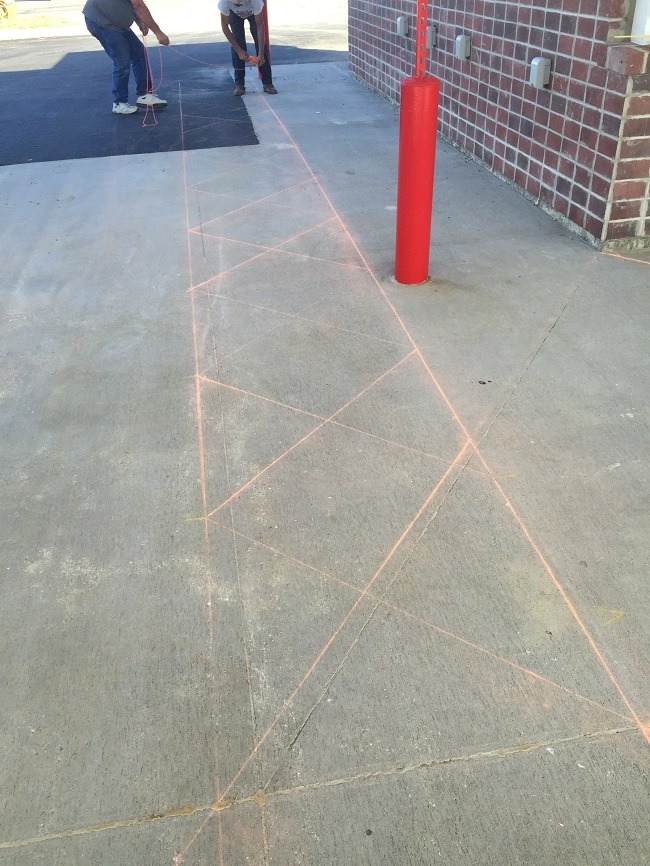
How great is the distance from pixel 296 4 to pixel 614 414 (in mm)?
25658

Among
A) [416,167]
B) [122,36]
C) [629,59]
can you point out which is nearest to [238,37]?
[122,36]

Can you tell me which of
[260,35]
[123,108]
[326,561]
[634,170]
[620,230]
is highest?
[260,35]

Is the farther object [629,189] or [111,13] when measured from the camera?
[111,13]

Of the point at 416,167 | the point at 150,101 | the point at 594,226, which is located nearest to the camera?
the point at 416,167

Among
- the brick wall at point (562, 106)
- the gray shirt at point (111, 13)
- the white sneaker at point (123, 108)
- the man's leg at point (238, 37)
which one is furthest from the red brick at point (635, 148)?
the white sneaker at point (123, 108)

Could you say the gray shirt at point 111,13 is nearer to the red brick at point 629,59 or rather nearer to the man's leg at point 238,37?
the man's leg at point 238,37

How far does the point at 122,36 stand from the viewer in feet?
29.7

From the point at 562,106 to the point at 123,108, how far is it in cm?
626

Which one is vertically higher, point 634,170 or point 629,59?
point 629,59

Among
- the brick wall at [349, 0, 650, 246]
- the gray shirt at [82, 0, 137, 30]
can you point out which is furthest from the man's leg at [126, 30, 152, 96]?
the brick wall at [349, 0, 650, 246]

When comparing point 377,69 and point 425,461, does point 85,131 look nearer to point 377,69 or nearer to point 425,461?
point 377,69

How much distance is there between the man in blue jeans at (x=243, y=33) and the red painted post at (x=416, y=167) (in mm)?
5492

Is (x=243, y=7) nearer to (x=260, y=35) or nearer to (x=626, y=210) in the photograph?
(x=260, y=35)

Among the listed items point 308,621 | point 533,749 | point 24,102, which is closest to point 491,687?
point 533,749
